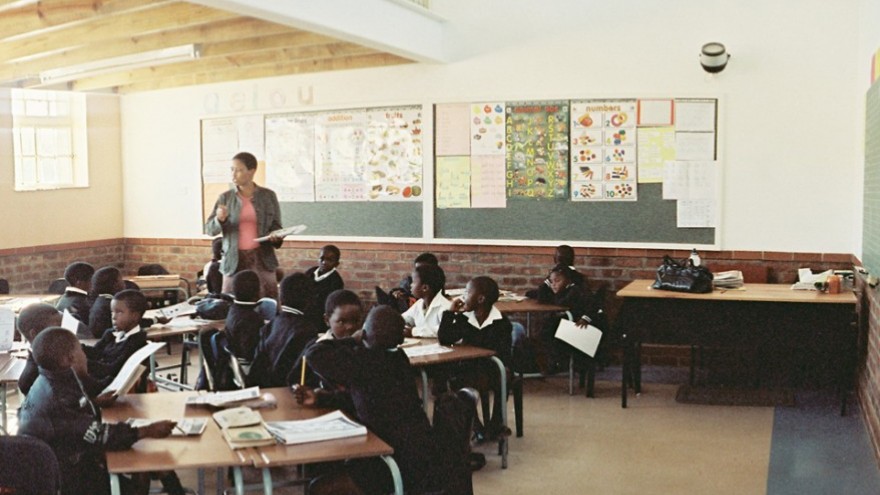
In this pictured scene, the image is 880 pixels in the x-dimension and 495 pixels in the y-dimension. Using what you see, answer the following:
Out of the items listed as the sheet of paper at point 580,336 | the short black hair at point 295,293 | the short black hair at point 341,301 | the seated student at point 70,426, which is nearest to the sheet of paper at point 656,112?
the sheet of paper at point 580,336

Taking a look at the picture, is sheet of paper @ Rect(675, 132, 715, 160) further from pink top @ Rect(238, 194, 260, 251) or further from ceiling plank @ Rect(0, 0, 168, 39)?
ceiling plank @ Rect(0, 0, 168, 39)

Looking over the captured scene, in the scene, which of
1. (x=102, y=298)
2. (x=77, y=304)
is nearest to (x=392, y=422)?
(x=102, y=298)

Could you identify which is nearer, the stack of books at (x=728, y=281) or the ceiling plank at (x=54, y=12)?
the ceiling plank at (x=54, y=12)

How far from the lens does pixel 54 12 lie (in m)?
7.08

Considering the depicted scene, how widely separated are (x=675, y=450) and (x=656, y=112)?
3371 millimetres

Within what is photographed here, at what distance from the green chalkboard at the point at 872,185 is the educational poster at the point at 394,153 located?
4111mm

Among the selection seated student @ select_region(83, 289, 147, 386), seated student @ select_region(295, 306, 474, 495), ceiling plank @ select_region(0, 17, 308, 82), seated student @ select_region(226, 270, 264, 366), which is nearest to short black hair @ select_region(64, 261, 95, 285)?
seated student @ select_region(226, 270, 264, 366)

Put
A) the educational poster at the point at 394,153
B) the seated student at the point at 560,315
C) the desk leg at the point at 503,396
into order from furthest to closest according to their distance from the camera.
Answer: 1. the educational poster at the point at 394,153
2. the seated student at the point at 560,315
3. the desk leg at the point at 503,396

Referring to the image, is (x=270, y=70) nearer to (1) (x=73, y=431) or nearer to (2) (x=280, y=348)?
(2) (x=280, y=348)

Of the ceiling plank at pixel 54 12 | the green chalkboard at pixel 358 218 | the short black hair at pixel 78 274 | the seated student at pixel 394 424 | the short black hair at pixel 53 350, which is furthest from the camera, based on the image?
the green chalkboard at pixel 358 218

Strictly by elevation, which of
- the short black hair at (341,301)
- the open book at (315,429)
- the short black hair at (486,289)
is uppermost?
the short black hair at (341,301)

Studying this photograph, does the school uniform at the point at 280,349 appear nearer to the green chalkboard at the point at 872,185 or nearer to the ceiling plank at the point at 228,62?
the green chalkboard at the point at 872,185

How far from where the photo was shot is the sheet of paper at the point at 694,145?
8344 mm

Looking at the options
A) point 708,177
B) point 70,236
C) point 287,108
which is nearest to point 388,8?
point 287,108
